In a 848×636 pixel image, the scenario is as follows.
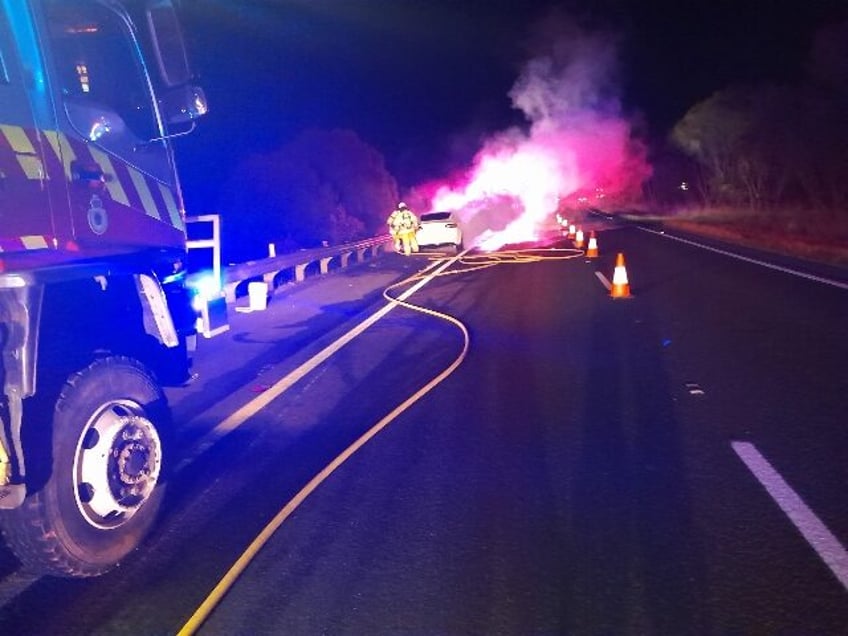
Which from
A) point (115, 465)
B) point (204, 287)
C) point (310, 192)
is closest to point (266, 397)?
point (204, 287)

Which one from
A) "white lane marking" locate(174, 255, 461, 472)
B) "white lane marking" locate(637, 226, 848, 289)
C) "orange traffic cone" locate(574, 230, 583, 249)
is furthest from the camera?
"orange traffic cone" locate(574, 230, 583, 249)

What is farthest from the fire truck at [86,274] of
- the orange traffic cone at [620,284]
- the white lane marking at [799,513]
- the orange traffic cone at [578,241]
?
the orange traffic cone at [578,241]

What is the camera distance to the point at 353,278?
717 inches

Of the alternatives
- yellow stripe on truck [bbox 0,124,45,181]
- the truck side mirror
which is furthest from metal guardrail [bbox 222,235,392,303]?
yellow stripe on truck [bbox 0,124,45,181]

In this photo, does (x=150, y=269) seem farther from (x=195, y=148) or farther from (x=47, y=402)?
(x=195, y=148)

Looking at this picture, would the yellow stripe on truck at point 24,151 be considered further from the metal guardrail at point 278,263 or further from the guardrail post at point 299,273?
the guardrail post at point 299,273

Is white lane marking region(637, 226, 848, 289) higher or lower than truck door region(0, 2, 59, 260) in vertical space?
lower

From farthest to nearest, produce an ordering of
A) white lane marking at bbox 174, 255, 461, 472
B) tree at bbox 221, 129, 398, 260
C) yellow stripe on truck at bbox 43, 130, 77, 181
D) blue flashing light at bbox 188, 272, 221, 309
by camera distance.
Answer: tree at bbox 221, 129, 398, 260
blue flashing light at bbox 188, 272, 221, 309
white lane marking at bbox 174, 255, 461, 472
yellow stripe on truck at bbox 43, 130, 77, 181

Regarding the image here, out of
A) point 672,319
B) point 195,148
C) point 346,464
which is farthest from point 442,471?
point 195,148

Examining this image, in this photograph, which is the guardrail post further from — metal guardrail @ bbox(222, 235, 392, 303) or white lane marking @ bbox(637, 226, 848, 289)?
white lane marking @ bbox(637, 226, 848, 289)

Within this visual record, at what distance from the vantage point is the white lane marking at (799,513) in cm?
361

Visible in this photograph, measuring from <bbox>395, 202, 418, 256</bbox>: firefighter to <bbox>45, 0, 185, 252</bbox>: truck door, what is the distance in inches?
776

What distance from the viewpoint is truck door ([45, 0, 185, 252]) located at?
3945mm

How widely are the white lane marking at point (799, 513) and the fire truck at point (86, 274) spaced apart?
11.4ft
